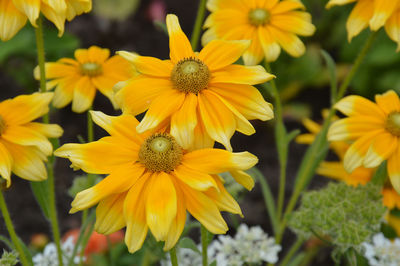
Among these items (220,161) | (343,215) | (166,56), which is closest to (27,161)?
(220,161)

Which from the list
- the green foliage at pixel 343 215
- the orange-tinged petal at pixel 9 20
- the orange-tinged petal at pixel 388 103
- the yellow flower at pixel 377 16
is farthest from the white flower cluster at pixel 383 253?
the orange-tinged petal at pixel 9 20

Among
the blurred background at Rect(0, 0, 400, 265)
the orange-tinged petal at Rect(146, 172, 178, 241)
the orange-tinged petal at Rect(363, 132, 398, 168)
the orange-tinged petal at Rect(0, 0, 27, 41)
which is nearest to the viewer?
the orange-tinged petal at Rect(146, 172, 178, 241)

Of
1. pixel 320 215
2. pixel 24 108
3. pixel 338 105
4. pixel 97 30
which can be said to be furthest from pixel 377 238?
pixel 97 30

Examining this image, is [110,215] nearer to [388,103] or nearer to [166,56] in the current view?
[388,103]

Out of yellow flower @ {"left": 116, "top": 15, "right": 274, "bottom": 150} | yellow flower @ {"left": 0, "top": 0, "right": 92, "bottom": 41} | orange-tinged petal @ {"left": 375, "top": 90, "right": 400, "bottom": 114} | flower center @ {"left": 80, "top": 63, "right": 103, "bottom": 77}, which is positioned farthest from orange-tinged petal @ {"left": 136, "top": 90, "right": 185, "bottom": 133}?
orange-tinged petal @ {"left": 375, "top": 90, "right": 400, "bottom": 114}

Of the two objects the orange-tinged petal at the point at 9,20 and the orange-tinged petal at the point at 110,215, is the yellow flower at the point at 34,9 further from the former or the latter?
the orange-tinged petal at the point at 110,215

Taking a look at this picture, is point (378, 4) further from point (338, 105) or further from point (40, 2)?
point (40, 2)

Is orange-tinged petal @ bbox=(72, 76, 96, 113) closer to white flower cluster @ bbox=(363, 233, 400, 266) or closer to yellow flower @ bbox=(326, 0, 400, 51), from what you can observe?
yellow flower @ bbox=(326, 0, 400, 51)
